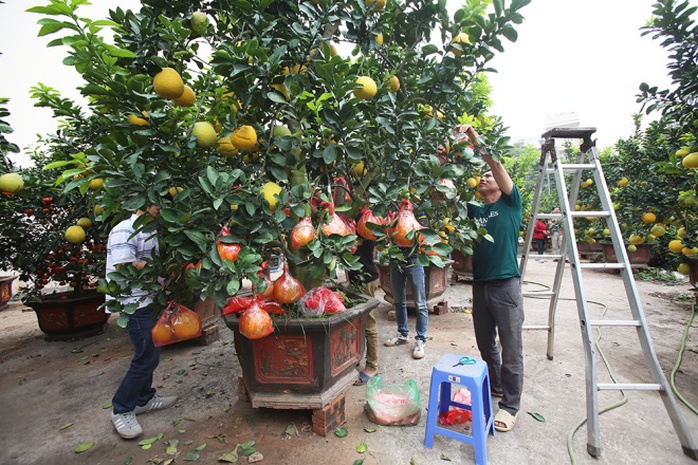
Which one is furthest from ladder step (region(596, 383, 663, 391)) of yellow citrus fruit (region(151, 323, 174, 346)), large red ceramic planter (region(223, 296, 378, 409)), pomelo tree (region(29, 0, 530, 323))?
yellow citrus fruit (region(151, 323, 174, 346))

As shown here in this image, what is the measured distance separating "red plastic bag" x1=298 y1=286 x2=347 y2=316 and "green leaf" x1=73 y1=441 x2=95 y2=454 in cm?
171

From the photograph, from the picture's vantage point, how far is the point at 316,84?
6.79ft

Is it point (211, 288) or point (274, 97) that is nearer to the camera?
point (211, 288)

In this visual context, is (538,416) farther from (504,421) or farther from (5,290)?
(5,290)

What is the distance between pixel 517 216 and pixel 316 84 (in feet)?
5.38

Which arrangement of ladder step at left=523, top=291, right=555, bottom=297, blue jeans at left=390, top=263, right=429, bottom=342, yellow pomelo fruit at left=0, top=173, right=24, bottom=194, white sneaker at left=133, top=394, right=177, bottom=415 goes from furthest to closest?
1. blue jeans at left=390, top=263, right=429, bottom=342
2. ladder step at left=523, top=291, right=555, bottom=297
3. white sneaker at left=133, top=394, right=177, bottom=415
4. yellow pomelo fruit at left=0, top=173, right=24, bottom=194

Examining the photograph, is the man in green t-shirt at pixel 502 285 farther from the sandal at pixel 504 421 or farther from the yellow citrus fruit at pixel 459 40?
the yellow citrus fruit at pixel 459 40

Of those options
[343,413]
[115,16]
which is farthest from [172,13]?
[343,413]

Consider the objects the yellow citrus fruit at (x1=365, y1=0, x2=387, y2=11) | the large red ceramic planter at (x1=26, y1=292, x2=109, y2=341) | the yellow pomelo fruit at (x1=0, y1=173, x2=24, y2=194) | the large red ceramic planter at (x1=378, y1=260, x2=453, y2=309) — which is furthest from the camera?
the large red ceramic planter at (x1=378, y1=260, x2=453, y2=309)

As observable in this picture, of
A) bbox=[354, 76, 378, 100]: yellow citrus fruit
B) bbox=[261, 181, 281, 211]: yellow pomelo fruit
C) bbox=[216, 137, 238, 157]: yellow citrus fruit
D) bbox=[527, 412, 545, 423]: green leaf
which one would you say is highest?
bbox=[354, 76, 378, 100]: yellow citrus fruit

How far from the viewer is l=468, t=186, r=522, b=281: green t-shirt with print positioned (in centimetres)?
255

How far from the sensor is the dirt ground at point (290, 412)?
2.24m

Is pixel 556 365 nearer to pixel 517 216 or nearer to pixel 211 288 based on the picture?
pixel 517 216

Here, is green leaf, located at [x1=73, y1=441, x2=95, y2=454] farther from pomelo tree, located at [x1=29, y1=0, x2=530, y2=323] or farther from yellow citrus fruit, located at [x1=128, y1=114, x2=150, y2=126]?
yellow citrus fruit, located at [x1=128, y1=114, x2=150, y2=126]
